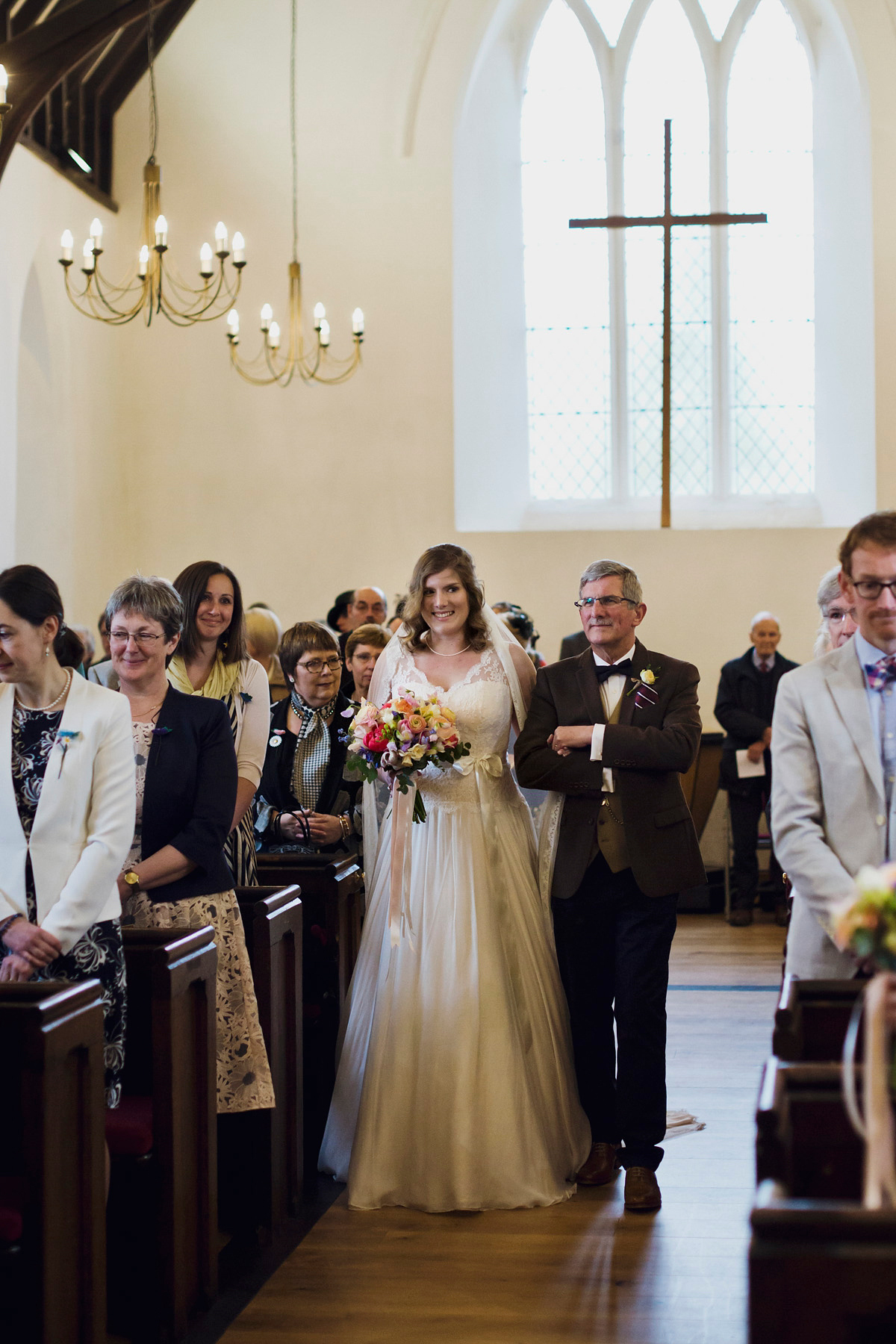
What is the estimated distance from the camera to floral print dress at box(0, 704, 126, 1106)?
2.82m

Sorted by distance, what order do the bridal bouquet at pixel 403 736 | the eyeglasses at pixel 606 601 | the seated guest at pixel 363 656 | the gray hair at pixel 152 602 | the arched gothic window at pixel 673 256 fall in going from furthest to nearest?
the arched gothic window at pixel 673 256, the seated guest at pixel 363 656, the eyeglasses at pixel 606 601, the bridal bouquet at pixel 403 736, the gray hair at pixel 152 602

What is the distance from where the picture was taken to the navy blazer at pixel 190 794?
10.8 feet

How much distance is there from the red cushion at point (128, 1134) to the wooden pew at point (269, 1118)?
0.61 metres

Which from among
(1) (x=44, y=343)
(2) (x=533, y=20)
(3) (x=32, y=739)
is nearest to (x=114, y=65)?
(1) (x=44, y=343)

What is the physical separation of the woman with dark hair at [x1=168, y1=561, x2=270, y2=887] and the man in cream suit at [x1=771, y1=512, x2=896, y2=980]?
5.43ft

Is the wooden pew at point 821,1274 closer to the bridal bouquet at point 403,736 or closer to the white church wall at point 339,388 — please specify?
the bridal bouquet at point 403,736

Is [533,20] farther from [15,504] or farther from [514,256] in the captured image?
[15,504]

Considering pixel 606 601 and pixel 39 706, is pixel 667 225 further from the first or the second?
pixel 39 706

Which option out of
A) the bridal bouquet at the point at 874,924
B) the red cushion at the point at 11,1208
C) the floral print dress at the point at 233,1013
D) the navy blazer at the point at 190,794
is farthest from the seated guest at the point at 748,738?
the bridal bouquet at the point at 874,924

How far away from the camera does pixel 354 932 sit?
462cm

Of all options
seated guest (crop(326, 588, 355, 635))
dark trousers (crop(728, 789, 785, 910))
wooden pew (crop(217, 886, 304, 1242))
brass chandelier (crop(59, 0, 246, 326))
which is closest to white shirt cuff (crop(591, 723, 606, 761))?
wooden pew (crop(217, 886, 304, 1242))

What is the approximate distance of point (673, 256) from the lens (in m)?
9.95

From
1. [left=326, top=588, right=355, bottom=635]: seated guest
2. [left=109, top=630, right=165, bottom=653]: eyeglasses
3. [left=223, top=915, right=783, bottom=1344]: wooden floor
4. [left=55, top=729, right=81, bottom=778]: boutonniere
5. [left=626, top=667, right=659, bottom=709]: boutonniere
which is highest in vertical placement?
[left=326, top=588, right=355, bottom=635]: seated guest

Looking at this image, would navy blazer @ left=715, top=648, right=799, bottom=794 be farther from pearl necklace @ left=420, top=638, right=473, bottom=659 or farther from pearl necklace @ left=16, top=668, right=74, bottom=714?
pearl necklace @ left=16, top=668, right=74, bottom=714
